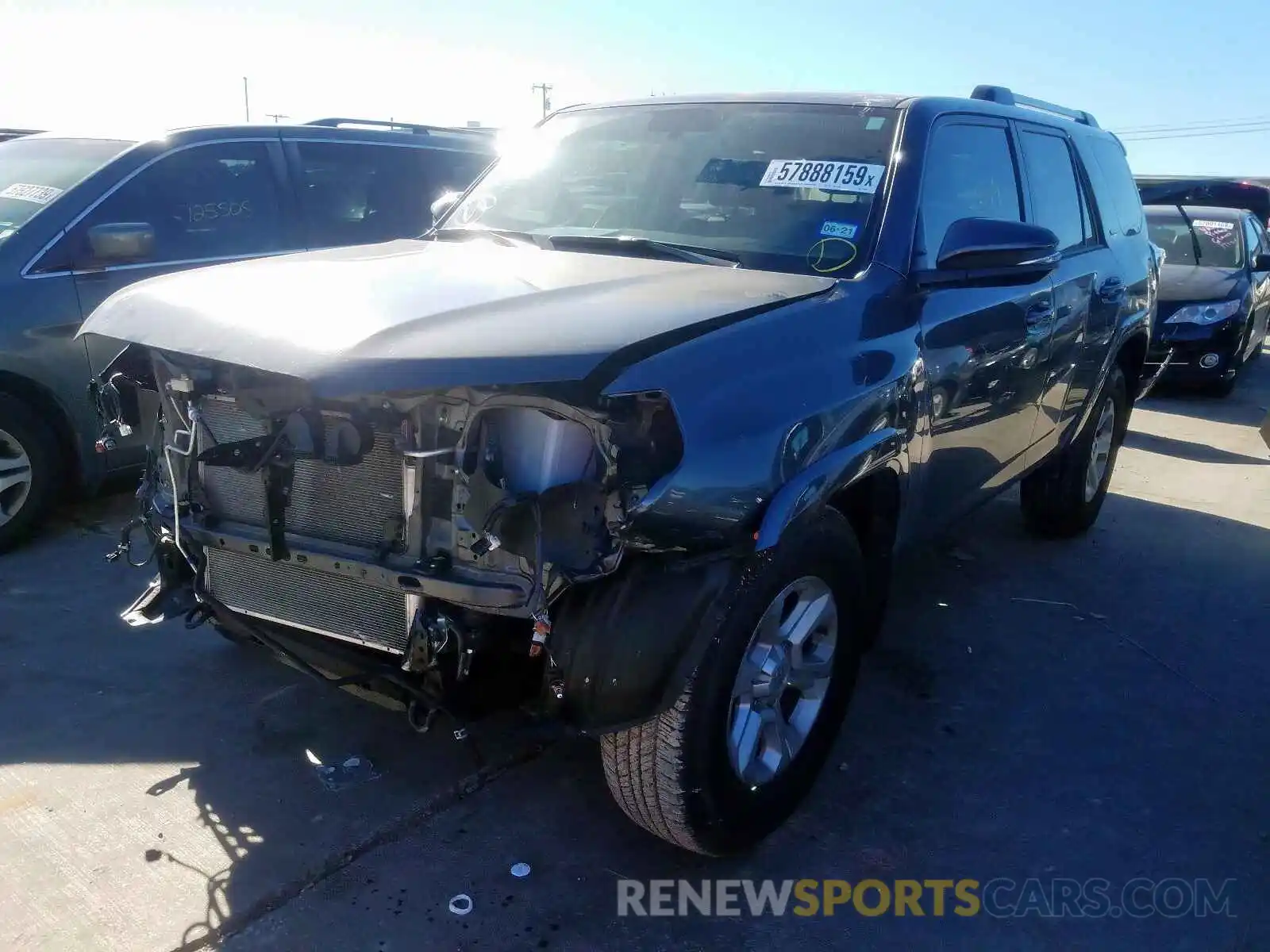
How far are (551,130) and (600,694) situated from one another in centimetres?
257

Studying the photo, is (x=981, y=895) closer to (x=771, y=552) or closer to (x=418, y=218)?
(x=771, y=552)

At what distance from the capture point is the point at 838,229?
124 inches

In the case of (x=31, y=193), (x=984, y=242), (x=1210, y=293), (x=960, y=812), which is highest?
(x=984, y=242)

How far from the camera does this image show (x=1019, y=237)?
10.2 feet

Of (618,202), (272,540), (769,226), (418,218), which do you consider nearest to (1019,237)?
(769,226)

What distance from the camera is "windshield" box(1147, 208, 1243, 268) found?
10.8 m

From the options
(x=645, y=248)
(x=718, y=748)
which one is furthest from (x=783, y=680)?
(x=645, y=248)

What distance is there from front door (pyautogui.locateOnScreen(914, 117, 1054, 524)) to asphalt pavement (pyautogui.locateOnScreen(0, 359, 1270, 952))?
0.81m

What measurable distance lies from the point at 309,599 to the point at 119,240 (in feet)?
8.78

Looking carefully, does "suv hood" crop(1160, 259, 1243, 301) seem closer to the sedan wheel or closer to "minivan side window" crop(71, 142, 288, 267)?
"minivan side window" crop(71, 142, 288, 267)

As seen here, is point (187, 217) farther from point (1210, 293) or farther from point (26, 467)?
point (1210, 293)

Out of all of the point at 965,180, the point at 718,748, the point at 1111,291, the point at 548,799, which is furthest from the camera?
the point at 1111,291

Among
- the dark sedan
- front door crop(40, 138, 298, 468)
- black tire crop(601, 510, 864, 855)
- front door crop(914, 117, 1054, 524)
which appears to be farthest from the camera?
the dark sedan

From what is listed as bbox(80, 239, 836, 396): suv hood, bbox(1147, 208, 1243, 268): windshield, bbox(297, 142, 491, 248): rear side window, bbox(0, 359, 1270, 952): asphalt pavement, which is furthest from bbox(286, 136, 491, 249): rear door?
bbox(1147, 208, 1243, 268): windshield
